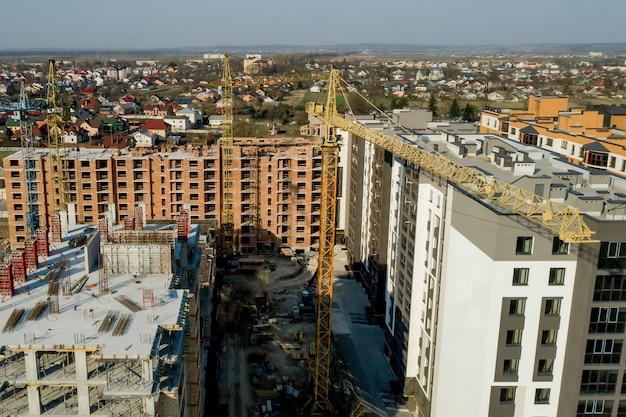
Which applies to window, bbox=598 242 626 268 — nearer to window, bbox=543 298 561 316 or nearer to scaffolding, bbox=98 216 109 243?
window, bbox=543 298 561 316

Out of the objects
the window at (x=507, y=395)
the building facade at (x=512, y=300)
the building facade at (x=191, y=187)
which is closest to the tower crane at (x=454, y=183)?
the building facade at (x=512, y=300)

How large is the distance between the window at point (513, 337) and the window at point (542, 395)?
190 cm

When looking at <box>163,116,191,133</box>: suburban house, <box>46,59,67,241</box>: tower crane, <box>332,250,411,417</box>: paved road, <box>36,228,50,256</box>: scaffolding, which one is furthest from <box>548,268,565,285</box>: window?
<box>163,116,191,133</box>: suburban house

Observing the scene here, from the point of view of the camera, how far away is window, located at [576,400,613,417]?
2038 centimetres

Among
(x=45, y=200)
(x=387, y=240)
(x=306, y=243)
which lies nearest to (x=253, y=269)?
(x=306, y=243)

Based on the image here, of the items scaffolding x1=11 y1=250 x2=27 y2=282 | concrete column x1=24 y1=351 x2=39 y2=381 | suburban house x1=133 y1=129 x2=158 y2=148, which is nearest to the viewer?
concrete column x1=24 y1=351 x2=39 y2=381

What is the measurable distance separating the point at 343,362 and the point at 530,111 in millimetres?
31699

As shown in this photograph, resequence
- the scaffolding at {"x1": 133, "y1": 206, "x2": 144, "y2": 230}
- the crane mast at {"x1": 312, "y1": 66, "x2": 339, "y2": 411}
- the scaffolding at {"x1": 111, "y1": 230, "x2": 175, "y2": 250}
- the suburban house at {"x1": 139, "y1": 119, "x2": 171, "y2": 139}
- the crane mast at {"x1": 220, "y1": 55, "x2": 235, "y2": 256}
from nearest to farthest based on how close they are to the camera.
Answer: the scaffolding at {"x1": 111, "y1": 230, "x2": 175, "y2": 250}, the scaffolding at {"x1": 133, "y1": 206, "x2": 144, "y2": 230}, the crane mast at {"x1": 312, "y1": 66, "x2": 339, "y2": 411}, the crane mast at {"x1": 220, "y1": 55, "x2": 235, "y2": 256}, the suburban house at {"x1": 139, "y1": 119, "x2": 171, "y2": 139}

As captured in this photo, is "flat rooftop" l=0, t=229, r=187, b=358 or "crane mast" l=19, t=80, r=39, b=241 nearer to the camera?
"flat rooftop" l=0, t=229, r=187, b=358

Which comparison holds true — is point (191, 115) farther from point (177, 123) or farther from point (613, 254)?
point (613, 254)

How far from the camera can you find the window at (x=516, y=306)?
69.4ft

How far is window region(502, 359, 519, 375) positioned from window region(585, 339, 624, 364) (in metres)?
2.46

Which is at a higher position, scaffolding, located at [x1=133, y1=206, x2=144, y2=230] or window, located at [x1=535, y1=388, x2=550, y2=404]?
scaffolding, located at [x1=133, y1=206, x2=144, y2=230]

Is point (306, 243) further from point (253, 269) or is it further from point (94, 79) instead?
point (94, 79)
